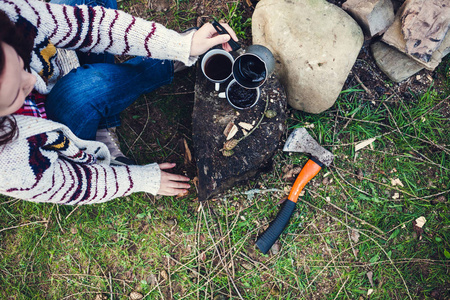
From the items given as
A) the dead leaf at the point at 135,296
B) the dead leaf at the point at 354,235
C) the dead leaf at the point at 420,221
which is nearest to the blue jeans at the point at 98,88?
the dead leaf at the point at 135,296

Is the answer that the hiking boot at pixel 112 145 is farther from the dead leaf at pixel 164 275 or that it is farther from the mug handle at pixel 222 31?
the mug handle at pixel 222 31

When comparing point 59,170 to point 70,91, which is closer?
point 59,170

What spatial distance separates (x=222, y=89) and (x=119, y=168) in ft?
3.16

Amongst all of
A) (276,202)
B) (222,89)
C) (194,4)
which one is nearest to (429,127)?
(276,202)

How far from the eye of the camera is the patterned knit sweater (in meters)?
1.43

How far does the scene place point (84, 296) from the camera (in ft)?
8.29

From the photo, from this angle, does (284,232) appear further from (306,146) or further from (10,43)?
(10,43)

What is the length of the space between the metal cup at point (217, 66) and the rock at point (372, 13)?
1.19m

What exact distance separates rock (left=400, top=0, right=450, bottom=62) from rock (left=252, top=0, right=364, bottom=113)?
369 mm

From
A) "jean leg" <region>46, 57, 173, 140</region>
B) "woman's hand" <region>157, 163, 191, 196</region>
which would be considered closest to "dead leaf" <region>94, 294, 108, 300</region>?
"woman's hand" <region>157, 163, 191, 196</region>

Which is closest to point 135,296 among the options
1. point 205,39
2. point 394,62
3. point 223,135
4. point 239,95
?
point 223,135

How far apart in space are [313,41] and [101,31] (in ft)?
5.12

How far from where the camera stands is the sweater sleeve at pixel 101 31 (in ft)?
5.10

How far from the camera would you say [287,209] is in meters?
2.46
